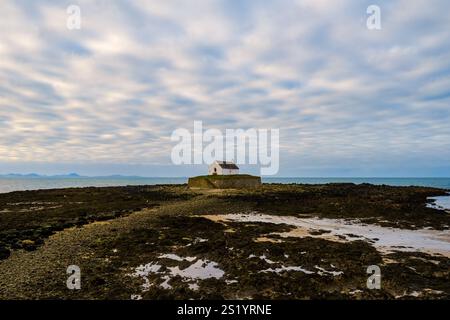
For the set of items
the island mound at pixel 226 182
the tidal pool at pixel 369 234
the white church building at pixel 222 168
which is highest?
the white church building at pixel 222 168

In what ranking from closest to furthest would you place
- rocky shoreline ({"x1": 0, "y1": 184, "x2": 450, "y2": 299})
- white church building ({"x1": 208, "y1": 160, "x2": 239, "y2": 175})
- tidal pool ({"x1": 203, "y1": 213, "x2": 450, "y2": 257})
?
rocky shoreline ({"x1": 0, "y1": 184, "x2": 450, "y2": 299}) < tidal pool ({"x1": 203, "y1": 213, "x2": 450, "y2": 257}) < white church building ({"x1": 208, "y1": 160, "x2": 239, "y2": 175})

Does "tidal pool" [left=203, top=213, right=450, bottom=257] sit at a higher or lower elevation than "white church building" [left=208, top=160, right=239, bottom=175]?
lower

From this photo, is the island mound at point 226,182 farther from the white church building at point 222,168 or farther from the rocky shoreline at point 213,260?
the rocky shoreline at point 213,260

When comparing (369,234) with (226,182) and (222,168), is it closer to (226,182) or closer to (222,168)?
(226,182)

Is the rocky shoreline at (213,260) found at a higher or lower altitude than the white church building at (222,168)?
lower

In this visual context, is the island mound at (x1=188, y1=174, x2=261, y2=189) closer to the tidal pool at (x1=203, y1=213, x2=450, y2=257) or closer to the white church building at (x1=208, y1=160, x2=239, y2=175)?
the white church building at (x1=208, y1=160, x2=239, y2=175)

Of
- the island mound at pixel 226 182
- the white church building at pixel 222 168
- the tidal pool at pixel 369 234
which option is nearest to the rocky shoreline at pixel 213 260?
the tidal pool at pixel 369 234

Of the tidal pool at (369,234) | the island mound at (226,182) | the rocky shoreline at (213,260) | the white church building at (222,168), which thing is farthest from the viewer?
the white church building at (222,168)

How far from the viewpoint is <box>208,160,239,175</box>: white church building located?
70000 millimetres

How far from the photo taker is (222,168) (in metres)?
69.9

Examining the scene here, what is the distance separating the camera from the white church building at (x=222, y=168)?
7000cm

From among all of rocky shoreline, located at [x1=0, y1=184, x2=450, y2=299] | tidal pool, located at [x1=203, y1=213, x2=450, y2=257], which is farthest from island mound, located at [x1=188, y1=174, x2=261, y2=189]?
rocky shoreline, located at [x1=0, y1=184, x2=450, y2=299]

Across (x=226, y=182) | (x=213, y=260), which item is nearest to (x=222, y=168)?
(x=226, y=182)

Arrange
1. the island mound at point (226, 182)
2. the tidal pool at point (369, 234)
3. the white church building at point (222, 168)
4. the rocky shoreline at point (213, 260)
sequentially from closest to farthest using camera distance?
the rocky shoreline at point (213, 260), the tidal pool at point (369, 234), the island mound at point (226, 182), the white church building at point (222, 168)
